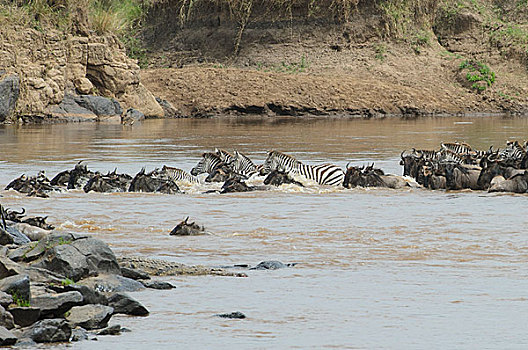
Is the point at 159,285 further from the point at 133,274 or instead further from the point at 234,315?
the point at 234,315

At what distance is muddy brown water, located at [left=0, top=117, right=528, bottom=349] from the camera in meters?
5.68

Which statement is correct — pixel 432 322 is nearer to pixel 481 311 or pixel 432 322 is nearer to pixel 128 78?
pixel 481 311

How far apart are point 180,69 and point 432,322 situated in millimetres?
36296

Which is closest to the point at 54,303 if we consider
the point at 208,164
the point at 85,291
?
the point at 85,291

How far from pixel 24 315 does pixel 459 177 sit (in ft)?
31.9

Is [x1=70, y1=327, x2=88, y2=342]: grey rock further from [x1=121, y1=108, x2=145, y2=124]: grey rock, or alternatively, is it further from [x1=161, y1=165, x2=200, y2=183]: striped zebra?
[x1=121, y1=108, x2=145, y2=124]: grey rock

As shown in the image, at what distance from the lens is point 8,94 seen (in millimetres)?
31172

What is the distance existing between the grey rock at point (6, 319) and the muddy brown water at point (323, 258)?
0.46 metres

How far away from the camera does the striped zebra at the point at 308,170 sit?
1507 cm

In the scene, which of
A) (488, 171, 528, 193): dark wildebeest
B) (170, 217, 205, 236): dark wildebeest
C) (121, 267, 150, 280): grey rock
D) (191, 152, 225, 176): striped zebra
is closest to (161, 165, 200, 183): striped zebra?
(191, 152, 225, 176): striped zebra

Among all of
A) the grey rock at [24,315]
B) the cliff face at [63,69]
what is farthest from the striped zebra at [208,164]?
the cliff face at [63,69]

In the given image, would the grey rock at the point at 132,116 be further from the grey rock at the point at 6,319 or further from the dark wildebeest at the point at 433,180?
the grey rock at the point at 6,319

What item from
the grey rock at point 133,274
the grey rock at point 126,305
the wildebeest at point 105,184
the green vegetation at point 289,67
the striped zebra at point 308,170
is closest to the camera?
the grey rock at point 126,305

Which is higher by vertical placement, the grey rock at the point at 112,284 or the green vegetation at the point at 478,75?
the green vegetation at the point at 478,75
